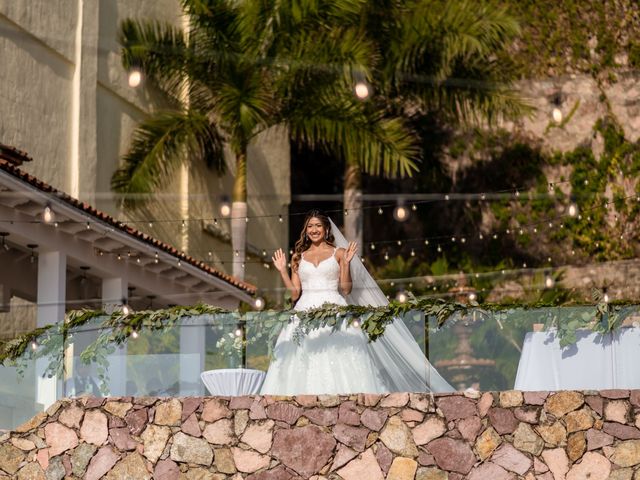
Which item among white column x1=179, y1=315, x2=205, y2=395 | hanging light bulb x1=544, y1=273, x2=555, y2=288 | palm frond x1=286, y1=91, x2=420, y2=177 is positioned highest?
palm frond x1=286, y1=91, x2=420, y2=177

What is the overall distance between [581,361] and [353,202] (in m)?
16.2

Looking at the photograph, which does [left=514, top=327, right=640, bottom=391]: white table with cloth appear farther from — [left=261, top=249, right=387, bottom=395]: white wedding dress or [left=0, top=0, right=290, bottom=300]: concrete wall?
[left=0, top=0, right=290, bottom=300]: concrete wall

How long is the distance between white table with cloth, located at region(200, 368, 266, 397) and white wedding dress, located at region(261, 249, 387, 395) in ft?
0.41

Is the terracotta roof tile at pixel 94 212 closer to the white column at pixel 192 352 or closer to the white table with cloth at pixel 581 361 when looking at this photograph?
the white column at pixel 192 352

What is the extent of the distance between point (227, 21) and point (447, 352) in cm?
1512

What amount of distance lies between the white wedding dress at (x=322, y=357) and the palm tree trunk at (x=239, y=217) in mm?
13294

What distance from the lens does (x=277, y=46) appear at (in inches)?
1167

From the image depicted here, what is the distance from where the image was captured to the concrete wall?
25141 mm

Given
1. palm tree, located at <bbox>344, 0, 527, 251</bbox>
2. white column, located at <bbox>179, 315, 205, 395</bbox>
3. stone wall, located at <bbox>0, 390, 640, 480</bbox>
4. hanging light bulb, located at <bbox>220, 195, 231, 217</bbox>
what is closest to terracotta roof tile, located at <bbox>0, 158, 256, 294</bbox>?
hanging light bulb, located at <bbox>220, 195, 231, 217</bbox>

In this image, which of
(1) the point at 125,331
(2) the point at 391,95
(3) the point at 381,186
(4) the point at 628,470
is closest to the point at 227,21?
(2) the point at 391,95

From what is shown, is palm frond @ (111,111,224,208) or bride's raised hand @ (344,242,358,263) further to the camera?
palm frond @ (111,111,224,208)

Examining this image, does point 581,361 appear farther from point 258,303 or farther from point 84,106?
point 84,106

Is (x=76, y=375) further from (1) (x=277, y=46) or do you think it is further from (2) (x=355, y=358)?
(1) (x=277, y=46)

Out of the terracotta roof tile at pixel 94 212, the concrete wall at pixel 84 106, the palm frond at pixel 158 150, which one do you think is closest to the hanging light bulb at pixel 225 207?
the concrete wall at pixel 84 106
